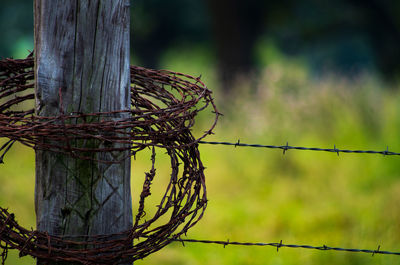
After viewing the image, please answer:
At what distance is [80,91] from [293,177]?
482 centimetres

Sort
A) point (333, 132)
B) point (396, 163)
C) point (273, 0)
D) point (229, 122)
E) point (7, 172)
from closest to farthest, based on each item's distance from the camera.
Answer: point (396, 163), point (7, 172), point (333, 132), point (229, 122), point (273, 0)

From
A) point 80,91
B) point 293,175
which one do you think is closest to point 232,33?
point 293,175

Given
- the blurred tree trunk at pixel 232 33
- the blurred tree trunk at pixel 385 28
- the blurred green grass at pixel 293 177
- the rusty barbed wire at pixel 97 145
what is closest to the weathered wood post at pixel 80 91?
the rusty barbed wire at pixel 97 145

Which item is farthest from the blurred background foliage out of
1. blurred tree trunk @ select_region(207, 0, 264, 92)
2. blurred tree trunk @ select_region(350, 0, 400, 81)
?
blurred tree trunk @ select_region(350, 0, 400, 81)

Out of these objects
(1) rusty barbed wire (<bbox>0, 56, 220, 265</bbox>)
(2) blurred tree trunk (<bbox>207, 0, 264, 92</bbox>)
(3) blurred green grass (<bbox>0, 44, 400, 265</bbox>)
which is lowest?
(1) rusty barbed wire (<bbox>0, 56, 220, 265</bbox>)

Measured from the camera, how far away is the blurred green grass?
460cm

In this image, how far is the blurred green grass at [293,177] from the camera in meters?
4.60

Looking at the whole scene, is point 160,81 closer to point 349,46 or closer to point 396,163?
point 396,163

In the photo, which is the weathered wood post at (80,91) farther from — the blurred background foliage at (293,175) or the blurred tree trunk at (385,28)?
the blurred tree trunk at (385,28)

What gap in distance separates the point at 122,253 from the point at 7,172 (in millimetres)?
5063

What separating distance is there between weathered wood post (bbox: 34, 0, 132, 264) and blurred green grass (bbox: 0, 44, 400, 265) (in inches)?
99.9

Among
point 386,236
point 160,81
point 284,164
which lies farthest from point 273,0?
point 160,81

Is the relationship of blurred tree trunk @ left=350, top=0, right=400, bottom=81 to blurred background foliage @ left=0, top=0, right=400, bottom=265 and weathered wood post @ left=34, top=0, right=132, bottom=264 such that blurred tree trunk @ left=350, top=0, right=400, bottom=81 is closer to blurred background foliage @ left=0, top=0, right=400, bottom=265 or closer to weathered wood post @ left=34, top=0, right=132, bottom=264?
blurred background foliage @ left=0, top=0, right=400, bottom=265

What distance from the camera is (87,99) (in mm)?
1885
